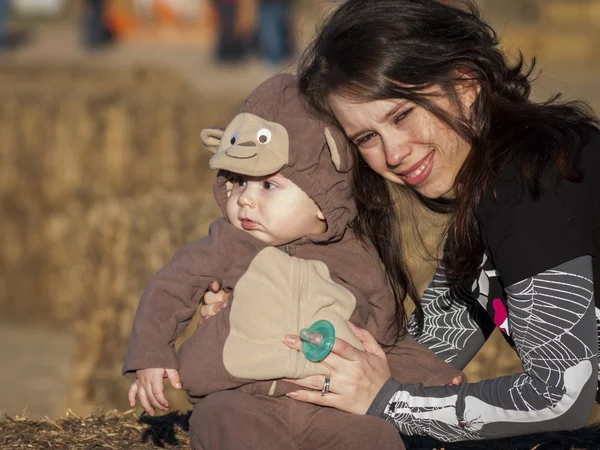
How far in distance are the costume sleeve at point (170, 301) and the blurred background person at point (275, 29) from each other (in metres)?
Result: 14.4

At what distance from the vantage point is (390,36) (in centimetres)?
269

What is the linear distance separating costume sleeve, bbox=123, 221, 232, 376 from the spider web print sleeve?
A: 712mm

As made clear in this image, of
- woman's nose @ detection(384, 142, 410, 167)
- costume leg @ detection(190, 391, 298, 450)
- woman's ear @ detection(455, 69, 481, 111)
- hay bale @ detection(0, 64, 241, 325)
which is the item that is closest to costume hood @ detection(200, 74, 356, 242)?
woman's nose @ detection(384, 142, 410, 167)

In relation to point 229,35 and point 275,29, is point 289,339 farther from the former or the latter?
point 229,35

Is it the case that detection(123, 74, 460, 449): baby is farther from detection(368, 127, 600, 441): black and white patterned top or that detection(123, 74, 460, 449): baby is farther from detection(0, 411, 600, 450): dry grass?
detection(0, 411, 600, 450): dry grass

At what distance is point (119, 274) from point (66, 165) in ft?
8.70

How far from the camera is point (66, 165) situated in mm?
8234

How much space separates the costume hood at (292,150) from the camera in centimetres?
269

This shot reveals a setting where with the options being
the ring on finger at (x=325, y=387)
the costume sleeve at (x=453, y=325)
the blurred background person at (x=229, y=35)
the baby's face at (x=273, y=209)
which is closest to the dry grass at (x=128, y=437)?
the costume sleeve at (x=453, y=325)

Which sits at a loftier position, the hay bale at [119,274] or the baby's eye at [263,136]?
the baby's eye at [263,136]

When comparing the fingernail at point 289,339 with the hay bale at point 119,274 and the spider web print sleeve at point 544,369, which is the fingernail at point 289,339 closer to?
the spider web print sleeve at point 544,369

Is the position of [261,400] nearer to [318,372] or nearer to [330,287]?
[318,372]

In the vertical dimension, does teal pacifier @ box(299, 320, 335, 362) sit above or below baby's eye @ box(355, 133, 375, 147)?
below

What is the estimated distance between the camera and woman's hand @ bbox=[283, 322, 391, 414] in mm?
2682
